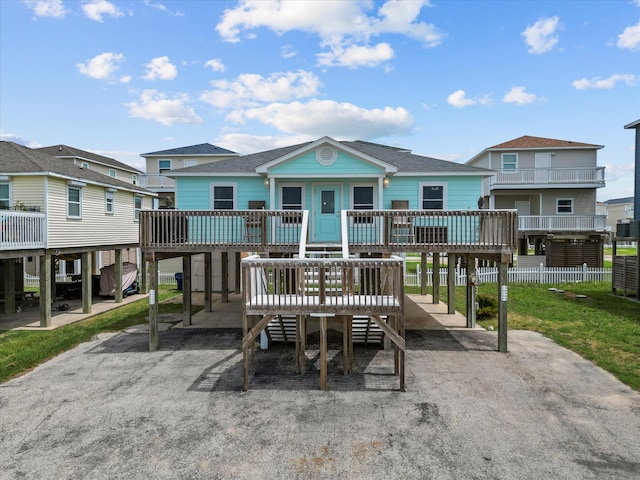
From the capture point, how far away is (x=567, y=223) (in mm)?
26859

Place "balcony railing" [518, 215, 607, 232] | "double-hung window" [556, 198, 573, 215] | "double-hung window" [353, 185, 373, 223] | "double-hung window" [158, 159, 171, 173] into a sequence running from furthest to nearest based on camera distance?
"double-hung window" [158, 159, 171, 173] < "double-hung window" [556, 198, 573, 215] < "balcony railing" [518, 215, 607, 232] < "double-hung window" [353, 185, 373, 223]

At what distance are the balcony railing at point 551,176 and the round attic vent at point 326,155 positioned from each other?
56.1 feet

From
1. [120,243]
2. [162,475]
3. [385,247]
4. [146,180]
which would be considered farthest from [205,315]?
[146,180]

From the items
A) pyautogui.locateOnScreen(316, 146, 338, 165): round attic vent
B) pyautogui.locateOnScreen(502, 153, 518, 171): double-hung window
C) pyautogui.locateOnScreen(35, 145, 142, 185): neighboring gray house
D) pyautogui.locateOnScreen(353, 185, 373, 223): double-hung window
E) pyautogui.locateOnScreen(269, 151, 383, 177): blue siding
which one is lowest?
pyautogui.locateOnScreen(353, 185, 373, 223): double-hung window

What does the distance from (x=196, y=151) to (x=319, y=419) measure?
3204 cm

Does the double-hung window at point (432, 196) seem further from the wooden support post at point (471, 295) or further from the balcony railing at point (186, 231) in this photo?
the balcony railing at point (186, 231)

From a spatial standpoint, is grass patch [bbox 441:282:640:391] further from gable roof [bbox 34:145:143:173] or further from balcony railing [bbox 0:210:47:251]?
gable roof [bbox 34:145:143:173]

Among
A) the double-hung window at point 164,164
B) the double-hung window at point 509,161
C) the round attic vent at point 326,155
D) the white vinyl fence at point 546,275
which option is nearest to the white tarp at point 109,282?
the white vinyl fence at point 546,275

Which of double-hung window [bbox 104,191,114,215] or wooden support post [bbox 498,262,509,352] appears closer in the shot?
wooden support post [bbox 498,262,509,352]

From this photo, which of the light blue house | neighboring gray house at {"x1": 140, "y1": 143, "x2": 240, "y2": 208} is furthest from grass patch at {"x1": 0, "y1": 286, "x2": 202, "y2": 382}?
neighboring gray house at {"x1": 140, "y1": 143, "x2": 240, "y2": 208}

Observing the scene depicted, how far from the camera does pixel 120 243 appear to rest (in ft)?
70.1

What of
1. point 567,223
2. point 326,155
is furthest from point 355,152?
point 567,223

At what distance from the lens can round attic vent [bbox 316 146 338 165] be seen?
15422mm

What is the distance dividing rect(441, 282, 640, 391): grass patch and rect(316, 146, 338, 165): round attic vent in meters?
8.44
